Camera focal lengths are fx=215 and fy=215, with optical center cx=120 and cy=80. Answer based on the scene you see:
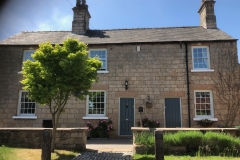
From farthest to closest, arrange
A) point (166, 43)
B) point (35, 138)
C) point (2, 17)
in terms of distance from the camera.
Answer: point (166, 43) < point (35, 138) < point (2, 17)

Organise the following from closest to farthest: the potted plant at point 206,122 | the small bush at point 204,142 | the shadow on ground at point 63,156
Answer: the shadow on ground at point 63,156 → the small bush at point 204,142 → the potted plant at point 206,122

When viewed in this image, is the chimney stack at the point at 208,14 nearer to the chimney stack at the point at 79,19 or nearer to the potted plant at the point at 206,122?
the potted plant at the point at 206,122

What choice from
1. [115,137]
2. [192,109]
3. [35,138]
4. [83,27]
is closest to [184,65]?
[192,109]

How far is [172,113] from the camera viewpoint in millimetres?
12523

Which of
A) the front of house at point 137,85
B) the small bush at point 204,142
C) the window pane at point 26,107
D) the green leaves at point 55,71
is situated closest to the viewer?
the small bush at point 204,142

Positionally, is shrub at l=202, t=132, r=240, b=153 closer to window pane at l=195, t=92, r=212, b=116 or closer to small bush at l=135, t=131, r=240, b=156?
small bush at l=135, t=131, r=240, b=156

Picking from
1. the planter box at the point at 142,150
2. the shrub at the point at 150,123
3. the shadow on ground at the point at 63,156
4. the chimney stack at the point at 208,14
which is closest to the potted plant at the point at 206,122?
the shrub at the point at 150,123

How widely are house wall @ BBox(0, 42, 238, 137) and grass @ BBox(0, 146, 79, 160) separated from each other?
5.11m

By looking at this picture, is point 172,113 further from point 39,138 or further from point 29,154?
point 29,154

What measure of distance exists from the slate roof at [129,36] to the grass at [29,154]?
7.86 metres

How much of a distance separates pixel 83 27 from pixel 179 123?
9.26 m

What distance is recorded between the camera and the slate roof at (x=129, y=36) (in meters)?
13.5

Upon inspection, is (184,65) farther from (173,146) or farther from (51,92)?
(51,92)

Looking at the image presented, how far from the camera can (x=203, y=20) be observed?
15.2 meters
